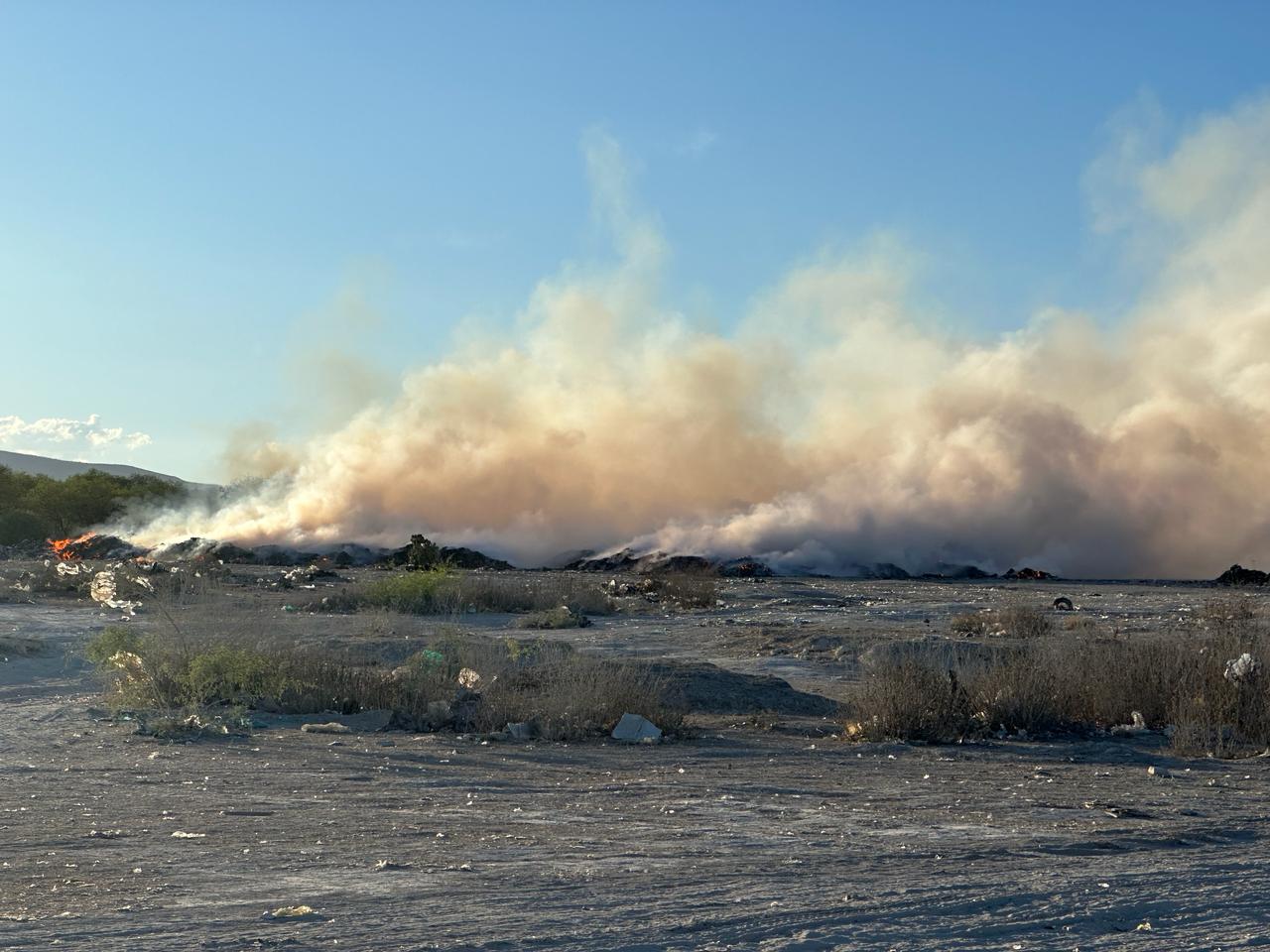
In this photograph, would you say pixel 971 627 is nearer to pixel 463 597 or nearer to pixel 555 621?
pixel 555 621

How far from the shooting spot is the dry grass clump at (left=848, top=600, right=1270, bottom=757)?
45.0 ft

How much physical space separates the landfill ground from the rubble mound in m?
38.6

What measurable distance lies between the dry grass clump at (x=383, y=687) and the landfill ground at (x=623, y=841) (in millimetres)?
426

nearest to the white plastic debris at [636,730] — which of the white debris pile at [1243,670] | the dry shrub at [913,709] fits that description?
the dry shrub at [913,709]

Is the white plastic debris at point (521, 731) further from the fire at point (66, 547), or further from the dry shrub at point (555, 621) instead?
the fire at point (66, 547)

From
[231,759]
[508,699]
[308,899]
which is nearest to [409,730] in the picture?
[508,699]

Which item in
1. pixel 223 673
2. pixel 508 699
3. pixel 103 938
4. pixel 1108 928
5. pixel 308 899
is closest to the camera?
pixel 103 938

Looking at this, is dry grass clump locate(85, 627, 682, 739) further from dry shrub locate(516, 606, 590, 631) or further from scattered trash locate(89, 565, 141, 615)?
scattered trash locate(89, 565, 141, 615)

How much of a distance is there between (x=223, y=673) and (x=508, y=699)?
3.52 m

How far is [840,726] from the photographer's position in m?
14.9

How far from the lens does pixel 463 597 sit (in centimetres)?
3416

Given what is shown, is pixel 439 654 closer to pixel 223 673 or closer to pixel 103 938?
pixel 223 673

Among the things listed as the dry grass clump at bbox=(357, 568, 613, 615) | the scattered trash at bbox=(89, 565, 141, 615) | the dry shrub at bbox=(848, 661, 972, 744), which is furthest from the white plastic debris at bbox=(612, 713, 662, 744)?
the scattered trash at bbox=(89, 565, 141, 615)

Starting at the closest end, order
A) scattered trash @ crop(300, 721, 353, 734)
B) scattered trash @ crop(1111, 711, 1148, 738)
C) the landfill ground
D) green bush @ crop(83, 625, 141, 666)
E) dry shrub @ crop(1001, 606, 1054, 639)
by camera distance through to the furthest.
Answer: the landfill ground < scattered trash @ crop(300, 721, 353, 734) < scattered trash @ crop(1111, 711, 1148, 738) < green bush @ crop(83, 625, 141, 666) < dry shrub @ crop(1001, 606, 1054, 639)
